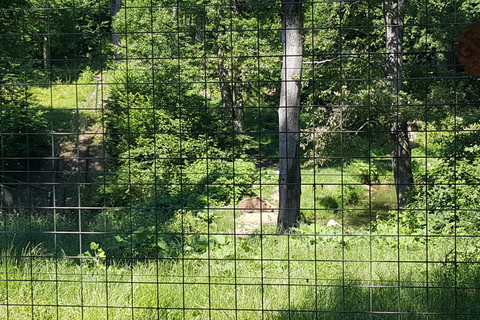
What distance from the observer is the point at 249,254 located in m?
5.48

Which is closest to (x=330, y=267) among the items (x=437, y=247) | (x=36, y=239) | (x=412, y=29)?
(x=437, y=247)

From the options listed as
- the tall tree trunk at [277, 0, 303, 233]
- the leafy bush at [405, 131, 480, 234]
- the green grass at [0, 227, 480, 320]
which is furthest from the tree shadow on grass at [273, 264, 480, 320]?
the tall tree trunk at [277, 0, 303, 233]

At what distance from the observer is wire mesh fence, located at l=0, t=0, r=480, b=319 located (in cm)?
338

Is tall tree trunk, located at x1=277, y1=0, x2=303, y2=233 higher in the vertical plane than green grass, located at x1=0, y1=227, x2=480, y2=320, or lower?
higher

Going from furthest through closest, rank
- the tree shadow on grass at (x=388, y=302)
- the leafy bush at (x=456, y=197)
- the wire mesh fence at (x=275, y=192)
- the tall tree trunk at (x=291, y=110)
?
the tall tree trunk at (x=291, y=110) < the leafy bush at (x=456, y=197) < the tree shadow on grass at (x=388, y=302) < the wire mesh fence at (x=275, y=192)

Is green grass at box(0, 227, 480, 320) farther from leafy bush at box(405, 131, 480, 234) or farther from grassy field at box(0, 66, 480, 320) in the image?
leafy bush at box(405, 131, 480, 234)

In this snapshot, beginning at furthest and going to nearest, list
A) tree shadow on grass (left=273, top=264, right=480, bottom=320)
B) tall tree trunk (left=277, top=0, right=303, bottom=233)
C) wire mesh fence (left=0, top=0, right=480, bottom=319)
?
1. tall tree trunk (left=277, top=0, right=303, bottom=233)
2. tree shadow on grass (left=273, top=264, right=480, bottom=320)
3. wire mesh fence (left=0, top=0, right=480, bottom=319)

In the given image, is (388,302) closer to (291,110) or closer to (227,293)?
(227,293)

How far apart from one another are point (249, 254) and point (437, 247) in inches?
89.2

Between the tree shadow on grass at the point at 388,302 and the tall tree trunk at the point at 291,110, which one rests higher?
the tall tree trunk at the point at 291,110

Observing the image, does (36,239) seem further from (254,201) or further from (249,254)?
(254,201)

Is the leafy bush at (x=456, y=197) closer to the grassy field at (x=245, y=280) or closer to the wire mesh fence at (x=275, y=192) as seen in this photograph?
the wire mesh fence at (x=275, y=192)

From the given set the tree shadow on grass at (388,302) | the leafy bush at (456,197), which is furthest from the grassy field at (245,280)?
the leafy bush at (456,197)

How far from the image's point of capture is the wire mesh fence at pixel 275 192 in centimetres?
338
